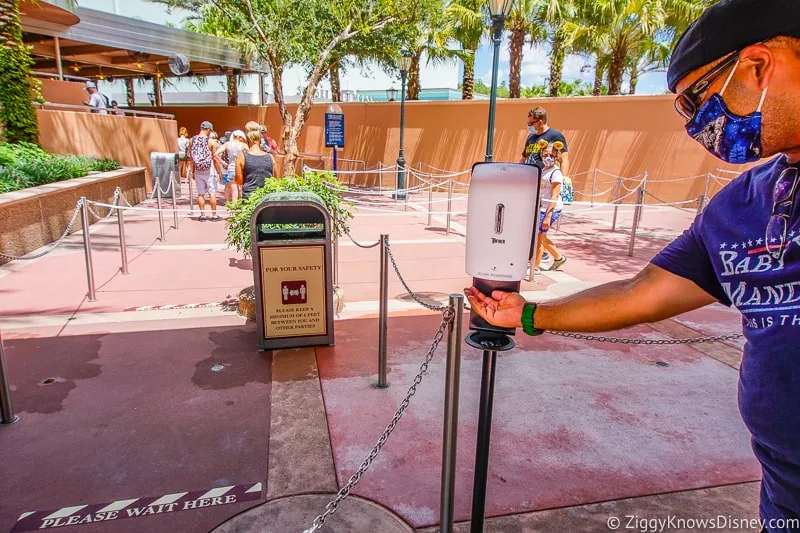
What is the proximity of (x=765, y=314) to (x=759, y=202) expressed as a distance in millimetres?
280

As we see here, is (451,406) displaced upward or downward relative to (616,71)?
downward

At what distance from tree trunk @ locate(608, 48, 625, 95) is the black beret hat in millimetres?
17251

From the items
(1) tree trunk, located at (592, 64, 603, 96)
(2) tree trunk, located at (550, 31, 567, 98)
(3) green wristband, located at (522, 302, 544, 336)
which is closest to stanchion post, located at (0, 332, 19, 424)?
(3) green wristband, located at (522, 302, 544, 336)

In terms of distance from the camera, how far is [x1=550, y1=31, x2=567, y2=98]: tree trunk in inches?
725

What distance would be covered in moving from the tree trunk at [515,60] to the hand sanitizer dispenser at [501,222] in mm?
17005

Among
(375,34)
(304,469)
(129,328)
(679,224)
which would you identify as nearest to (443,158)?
(375,34)

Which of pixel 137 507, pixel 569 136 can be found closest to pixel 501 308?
pixel 137 507

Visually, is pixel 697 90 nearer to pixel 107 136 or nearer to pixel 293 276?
pixel 293 276

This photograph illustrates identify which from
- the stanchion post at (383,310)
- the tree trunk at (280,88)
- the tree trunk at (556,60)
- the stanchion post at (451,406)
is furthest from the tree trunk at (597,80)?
the stanchion post at (451,406)

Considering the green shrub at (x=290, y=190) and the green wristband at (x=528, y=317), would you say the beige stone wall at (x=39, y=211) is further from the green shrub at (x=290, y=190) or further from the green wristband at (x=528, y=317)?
the green wristband at (x=528, y=317)

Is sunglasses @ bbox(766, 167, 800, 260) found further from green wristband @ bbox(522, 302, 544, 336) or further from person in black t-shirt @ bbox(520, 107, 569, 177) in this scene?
person in black t-shirt @ bbox(520, 107, 569, 177)

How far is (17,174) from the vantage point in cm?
870

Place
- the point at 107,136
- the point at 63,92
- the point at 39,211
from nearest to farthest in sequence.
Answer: the point at 39,211 < the point at 107,136 < the point at 63,92

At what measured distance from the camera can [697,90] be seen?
4.48ft
